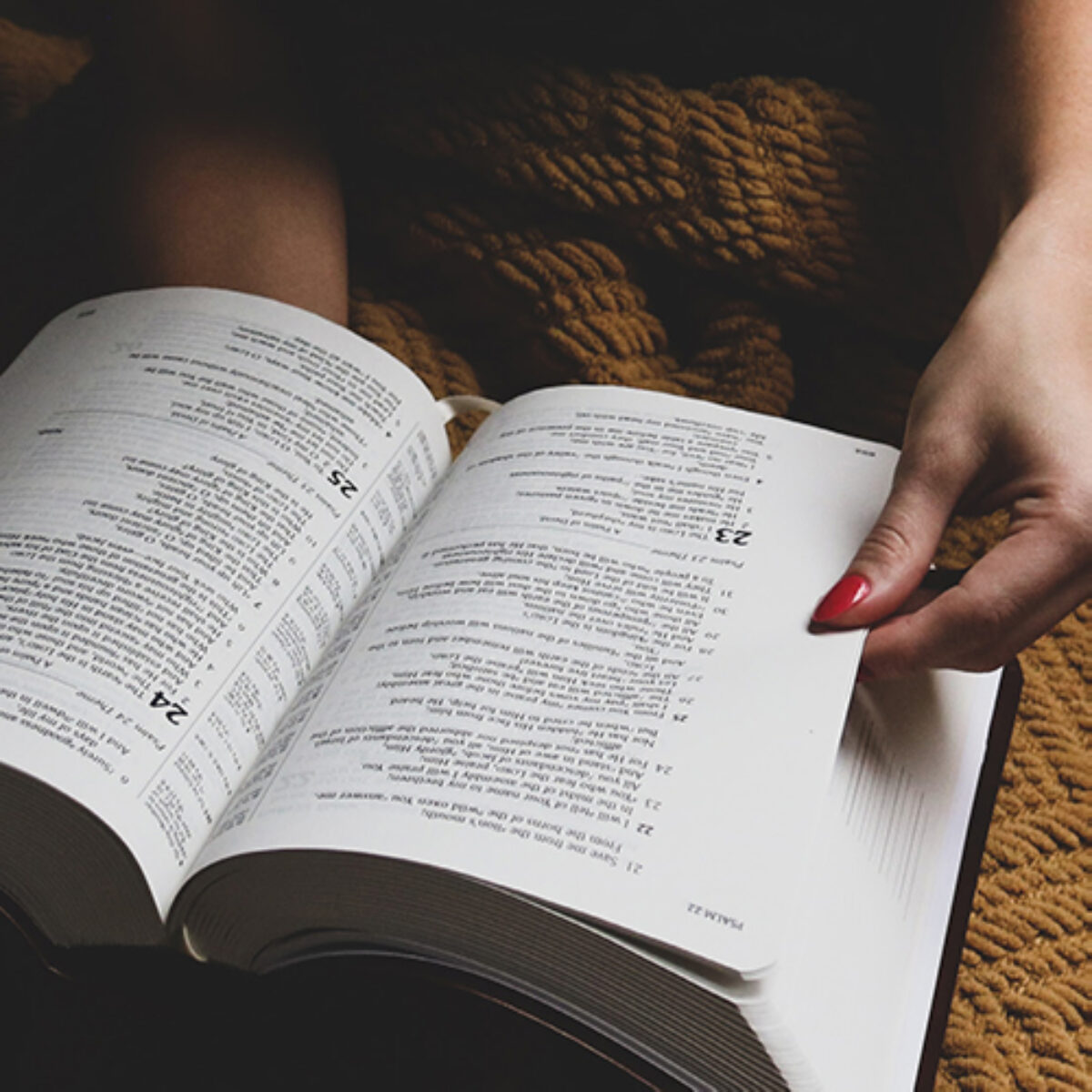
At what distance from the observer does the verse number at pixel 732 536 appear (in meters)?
0.57

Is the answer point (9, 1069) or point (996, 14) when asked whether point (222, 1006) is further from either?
point (996, 14)

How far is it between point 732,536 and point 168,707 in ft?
0.82

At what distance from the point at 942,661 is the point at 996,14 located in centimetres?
43

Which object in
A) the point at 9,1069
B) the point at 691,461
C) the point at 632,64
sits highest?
the point at 632,64

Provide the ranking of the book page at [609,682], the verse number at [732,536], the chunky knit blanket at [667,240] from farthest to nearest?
the chunky knit blanket at [667,240]
the verse number at [732,536]
the book page at [609,682]

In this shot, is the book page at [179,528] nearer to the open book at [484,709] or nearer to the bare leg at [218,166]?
the open book at [484,709]

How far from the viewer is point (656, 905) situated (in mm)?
440

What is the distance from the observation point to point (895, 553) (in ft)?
1.76

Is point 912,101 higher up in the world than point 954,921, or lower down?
higher up

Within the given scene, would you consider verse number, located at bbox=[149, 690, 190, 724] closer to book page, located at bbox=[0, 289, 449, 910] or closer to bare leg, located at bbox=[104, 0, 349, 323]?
book page, located at bbox=[0, 289, 449, 910]

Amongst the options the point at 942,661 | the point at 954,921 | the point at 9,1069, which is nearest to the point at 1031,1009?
the point at 954,921

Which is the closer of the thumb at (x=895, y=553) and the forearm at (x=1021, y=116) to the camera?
the thumb at (x=895, y=553)

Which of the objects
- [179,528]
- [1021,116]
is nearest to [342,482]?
[179,528]

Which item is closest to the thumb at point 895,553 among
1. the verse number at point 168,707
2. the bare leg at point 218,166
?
the verse number at point 168,707
